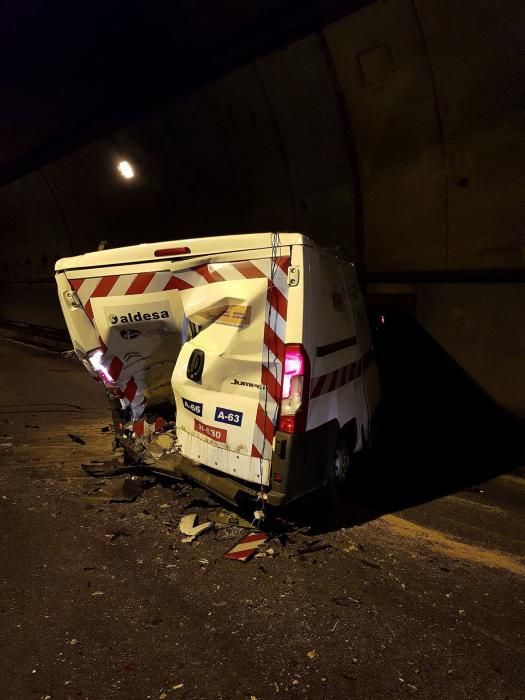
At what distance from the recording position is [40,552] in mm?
3512

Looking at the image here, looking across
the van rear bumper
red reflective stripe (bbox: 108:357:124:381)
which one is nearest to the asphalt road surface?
the van rear bumper

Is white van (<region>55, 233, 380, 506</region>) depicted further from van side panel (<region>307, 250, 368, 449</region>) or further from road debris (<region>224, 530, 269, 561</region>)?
road debris (<region>224, 530, 269, 561</region>)

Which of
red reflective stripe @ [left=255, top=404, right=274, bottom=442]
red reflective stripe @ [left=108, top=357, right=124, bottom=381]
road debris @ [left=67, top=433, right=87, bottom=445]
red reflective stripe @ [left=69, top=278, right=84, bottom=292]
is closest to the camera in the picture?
red reflective stripe @ [left=255, top=404, right=274, bottom=442]

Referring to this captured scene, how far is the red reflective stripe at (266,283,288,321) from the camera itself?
347 cm

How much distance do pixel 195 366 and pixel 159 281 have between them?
79 cm

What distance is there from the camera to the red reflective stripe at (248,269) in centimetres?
355

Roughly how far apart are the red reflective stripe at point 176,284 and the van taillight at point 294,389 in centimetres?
108

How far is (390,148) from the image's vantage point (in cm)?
736

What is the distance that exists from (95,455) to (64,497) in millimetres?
1178

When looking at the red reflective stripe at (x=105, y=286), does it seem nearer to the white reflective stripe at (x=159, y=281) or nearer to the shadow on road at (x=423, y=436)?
the white reflective stripe at (x=159, y=281)

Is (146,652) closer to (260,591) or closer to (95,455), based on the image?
(260,591)

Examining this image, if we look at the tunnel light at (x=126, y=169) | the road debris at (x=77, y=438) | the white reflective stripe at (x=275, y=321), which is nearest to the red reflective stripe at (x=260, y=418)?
the white reflective stripe at (x=275, y=321)

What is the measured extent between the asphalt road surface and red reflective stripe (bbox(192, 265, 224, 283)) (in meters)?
2.01

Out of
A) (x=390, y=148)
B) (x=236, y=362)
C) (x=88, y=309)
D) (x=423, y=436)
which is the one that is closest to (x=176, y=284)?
(x=236, y=362)
